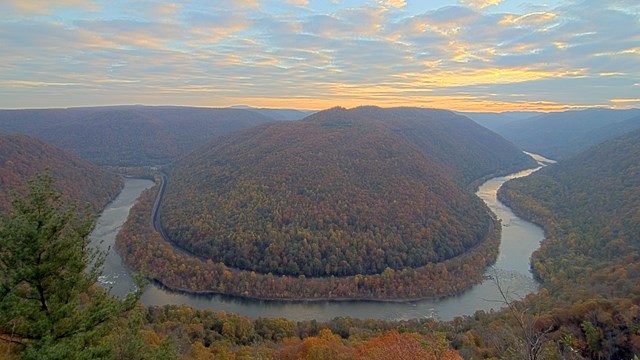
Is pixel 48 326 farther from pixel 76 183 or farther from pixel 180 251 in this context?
pixel 76 183

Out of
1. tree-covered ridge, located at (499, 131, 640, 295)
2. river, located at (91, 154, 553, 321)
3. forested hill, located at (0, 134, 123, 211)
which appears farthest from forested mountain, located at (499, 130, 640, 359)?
forested hill, located at (0, 134, 123, 211)

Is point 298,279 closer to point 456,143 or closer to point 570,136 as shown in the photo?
point 456,143

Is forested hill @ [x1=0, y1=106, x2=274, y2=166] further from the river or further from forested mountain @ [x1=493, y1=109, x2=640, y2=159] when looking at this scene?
forested mountain @ [x1=493, y1=109, x2=640, y2=159]

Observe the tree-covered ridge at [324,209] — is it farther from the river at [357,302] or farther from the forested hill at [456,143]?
the forested hill at [456,143]

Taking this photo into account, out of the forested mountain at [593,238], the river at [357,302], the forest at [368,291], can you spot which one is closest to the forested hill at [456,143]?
the forested mountain at [593,238]

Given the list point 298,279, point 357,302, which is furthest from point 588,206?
point 298,279

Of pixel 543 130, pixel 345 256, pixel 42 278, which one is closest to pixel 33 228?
pixel 42 278
